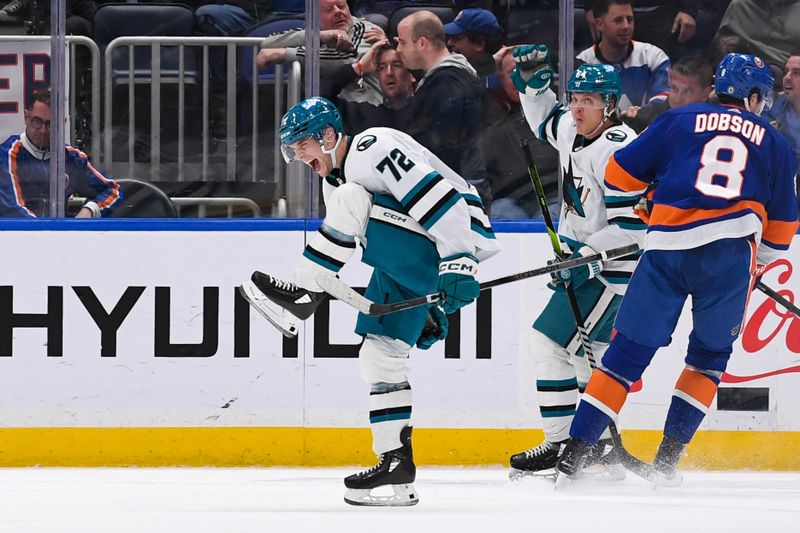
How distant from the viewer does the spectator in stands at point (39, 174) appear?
5020 millimetres

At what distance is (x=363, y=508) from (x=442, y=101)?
1.74 metres

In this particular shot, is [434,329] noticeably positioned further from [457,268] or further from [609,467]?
[609,467]

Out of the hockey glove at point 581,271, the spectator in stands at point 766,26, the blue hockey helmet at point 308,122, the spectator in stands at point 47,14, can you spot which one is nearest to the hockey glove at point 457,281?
the blue hockey helmet at point 308,122

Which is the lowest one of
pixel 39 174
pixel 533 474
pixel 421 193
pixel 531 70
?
pixel 533 474

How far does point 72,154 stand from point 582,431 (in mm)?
2126

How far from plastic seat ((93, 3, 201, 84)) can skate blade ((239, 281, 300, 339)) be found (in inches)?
56.2

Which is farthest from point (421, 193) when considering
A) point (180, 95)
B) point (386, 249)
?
point (180, 95)

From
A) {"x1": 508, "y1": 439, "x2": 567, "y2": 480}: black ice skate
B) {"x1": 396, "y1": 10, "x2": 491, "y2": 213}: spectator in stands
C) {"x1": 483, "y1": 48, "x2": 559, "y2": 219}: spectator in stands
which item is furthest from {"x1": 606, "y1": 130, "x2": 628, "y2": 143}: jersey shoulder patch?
{"x1": 508, "y1": 439, "x2": 567, "y2": 480}: black ice skate

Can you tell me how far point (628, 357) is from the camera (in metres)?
4.00

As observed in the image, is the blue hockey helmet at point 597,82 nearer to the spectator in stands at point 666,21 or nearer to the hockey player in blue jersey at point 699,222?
the hockey player in blue jersey at point 699,222

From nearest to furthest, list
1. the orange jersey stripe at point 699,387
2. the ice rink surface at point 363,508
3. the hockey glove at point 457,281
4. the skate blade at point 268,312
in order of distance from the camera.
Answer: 1. the ice rink surface at point 363,508
2. the hockey glove at point 457,281
3. the skate blade at point 268,312
4. the orange jersey stripe at point 699,387

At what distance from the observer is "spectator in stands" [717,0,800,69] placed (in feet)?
16.5

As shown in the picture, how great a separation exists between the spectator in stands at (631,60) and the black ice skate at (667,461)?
1.35m

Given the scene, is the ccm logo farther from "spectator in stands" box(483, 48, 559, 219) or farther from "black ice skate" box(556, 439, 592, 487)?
"spectator in stands" box(483, 48, 559, 219)
